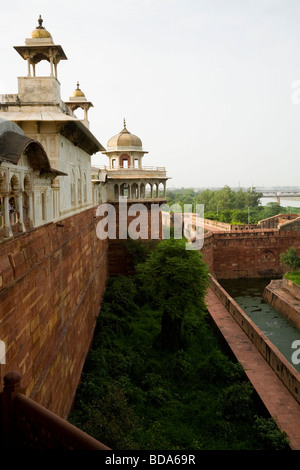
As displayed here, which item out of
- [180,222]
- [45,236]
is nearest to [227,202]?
[180,222]

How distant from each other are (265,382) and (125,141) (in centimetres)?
1428

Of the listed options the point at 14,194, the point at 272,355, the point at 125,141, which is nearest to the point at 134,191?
the point at 125,141

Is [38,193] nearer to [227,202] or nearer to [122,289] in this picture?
[122,289]

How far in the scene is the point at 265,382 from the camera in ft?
35.1

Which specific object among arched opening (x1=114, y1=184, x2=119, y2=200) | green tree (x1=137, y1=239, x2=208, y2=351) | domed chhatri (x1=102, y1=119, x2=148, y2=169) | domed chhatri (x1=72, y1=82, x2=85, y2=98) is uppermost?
domed chhatri (x1=72, y1=82, x2=85, y2=98)

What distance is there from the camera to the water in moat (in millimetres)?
17891

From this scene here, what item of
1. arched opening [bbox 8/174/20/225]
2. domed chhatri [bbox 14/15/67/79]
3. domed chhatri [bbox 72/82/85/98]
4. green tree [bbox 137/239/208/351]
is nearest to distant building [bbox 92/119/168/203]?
domed chhatri [bbox 72/82/85/98]

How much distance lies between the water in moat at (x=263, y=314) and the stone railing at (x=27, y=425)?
13177mm

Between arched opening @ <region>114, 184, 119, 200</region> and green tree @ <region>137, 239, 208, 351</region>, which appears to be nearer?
green tree @ <region>137, 239, 208, 351</region>

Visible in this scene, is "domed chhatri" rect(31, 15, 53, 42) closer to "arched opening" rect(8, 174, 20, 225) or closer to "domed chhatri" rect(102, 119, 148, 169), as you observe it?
"arched opening" rect(8, 174, 20, 225)

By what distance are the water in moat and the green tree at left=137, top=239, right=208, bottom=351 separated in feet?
16.1

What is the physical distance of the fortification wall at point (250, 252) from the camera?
103ft

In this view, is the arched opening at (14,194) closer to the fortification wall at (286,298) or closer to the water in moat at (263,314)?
the water in moat at (263,314)

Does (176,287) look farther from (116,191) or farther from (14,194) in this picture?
(14,194)
